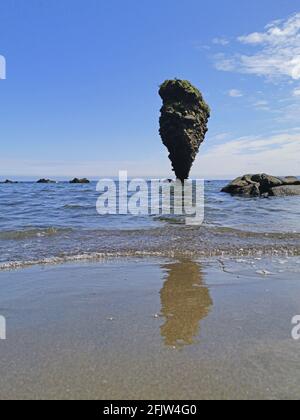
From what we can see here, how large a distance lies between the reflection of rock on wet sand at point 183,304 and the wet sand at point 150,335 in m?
0.01

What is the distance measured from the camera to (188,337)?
3473 millimetres

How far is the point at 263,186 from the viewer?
29156 millimetres

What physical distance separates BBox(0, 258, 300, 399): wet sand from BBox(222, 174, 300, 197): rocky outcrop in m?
22.5

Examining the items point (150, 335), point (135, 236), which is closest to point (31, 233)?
point (135, 236)

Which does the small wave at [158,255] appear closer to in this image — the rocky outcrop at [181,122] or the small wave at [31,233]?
the small wave at [31,233]

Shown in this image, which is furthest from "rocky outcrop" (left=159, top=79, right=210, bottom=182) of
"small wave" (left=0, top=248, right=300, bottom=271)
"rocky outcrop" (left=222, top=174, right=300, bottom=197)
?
"small wave" (left=0, top=248, right=300, bottom=271)

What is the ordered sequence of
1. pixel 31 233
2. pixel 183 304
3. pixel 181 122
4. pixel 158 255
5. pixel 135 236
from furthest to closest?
1. pixel 181 122
2. pixel 31 233
3. pixel 135 236
4. pixel 158 255
5. pixel 183 304

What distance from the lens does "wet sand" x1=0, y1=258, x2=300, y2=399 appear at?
264cm

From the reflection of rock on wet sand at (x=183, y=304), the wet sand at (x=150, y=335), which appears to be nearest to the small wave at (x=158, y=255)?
the wet sand at (x=150, y=335)

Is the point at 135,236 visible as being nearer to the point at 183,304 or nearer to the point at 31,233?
the point at 31,233

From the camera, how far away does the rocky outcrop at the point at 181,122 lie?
42750mm

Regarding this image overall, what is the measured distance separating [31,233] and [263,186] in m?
22.4

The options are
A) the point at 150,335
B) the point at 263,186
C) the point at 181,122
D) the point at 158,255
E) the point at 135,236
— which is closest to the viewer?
the point at 150,335
